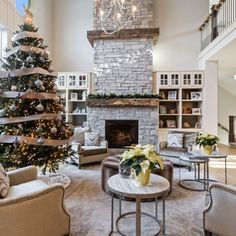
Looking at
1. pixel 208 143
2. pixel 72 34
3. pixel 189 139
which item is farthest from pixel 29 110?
pixel 72 34

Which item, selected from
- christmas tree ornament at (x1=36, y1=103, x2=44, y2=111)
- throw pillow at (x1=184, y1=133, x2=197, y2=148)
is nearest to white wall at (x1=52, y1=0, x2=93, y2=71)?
throw pillow at (x1=184, y1=133, x2=197, y2=148)

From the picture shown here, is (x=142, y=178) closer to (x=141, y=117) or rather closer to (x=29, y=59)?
(x=29, y=59)

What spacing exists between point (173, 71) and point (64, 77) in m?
3.42

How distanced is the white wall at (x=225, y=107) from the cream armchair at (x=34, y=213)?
8728 millimetres

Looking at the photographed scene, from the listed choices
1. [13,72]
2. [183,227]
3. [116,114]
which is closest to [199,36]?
[116,114]

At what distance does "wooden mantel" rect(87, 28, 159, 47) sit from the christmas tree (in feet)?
10.1

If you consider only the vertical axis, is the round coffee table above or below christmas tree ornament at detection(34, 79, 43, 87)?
below

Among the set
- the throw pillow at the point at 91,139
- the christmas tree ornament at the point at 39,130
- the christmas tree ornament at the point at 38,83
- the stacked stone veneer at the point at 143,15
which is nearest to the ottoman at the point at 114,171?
the christmas tree ornament at the point at 39,130

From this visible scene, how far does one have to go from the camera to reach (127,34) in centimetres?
676

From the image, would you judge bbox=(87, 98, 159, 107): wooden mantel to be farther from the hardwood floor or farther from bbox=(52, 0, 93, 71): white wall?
the hardwood floor

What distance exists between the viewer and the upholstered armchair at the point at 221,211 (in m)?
2.04

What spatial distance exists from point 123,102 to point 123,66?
1.18m

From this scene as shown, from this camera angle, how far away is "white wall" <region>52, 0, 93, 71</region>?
782cm

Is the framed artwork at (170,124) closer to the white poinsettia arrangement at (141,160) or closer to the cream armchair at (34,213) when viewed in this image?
the white poinsettia arrangement at (141,160)
